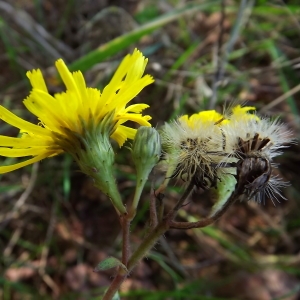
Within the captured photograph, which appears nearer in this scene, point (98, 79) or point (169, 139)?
point (169, 139)

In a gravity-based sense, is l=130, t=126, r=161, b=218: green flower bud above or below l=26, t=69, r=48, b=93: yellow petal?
below

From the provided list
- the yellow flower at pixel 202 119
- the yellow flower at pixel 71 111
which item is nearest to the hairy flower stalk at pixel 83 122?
the yellow flower at pixel 71 111

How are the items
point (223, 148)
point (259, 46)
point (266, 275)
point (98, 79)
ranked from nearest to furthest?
point (223, 148) → point (266, 275) → point (98, 79) → point (259, 46)

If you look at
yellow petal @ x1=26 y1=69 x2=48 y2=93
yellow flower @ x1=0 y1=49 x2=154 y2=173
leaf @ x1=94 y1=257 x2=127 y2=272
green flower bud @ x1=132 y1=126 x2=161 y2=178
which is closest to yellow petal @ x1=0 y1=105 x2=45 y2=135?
yellow flower @ x1=0 y1=49 x2=154 y2=173

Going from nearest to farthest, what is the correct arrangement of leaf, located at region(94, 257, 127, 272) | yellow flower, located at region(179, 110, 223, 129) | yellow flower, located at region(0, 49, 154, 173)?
1. leaf, located at region(94, 257, 127, 272)
2. yellow flower, located at region(0, 49, 154, 173)
3. yellow flower, located at region(179, 110, 223, 129)

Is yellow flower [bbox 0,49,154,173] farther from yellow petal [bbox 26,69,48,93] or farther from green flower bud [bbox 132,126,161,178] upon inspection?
green flower bud [bbox 132,126,161,178]

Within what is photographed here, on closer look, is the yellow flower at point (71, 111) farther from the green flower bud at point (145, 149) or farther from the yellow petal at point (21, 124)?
the green flower bud at point (145, 149)

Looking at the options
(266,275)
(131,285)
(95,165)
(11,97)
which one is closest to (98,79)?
(11,97)

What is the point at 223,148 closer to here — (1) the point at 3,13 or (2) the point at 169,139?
(2) the point at 169,139
